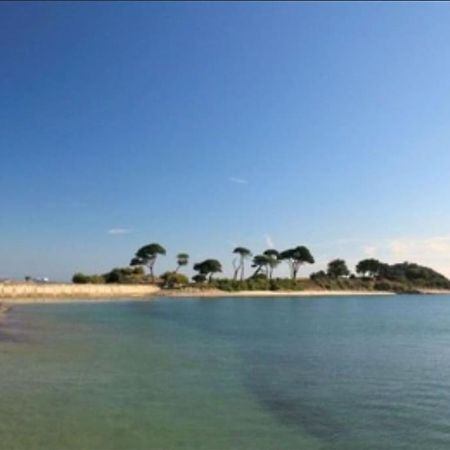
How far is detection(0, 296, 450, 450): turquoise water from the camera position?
11172mm

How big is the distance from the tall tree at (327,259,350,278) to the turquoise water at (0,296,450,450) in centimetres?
13051

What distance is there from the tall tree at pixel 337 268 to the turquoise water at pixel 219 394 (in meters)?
131

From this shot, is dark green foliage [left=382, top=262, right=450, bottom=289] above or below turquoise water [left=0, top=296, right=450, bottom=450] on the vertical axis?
above

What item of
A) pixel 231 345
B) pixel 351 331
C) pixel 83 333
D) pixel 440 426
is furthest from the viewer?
pixel 351 331

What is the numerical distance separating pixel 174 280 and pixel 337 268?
203ft

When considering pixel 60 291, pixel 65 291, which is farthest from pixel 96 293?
pixel 60 291

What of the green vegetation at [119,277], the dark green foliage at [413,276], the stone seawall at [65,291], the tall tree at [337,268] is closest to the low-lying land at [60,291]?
the stone seawall at [65,291]

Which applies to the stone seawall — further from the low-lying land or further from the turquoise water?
the turquoise water

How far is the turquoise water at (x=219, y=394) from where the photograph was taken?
11.2 metres

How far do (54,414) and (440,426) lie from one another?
29.7 feet

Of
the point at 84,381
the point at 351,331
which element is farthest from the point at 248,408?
the point at 351,331

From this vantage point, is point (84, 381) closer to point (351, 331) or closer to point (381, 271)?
point (351, 331)

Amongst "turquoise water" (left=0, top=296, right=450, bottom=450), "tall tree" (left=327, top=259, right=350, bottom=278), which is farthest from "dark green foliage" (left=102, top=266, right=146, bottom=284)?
"turquoise water" (left=0, top=296, right=450, bottom=450)

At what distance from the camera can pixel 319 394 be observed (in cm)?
1566
